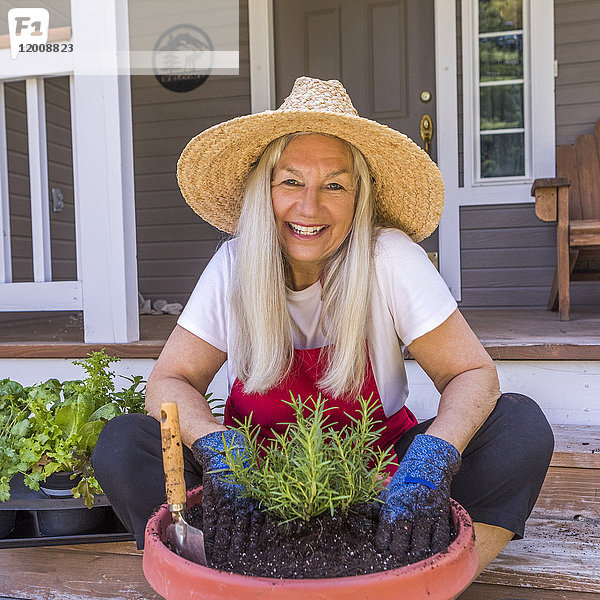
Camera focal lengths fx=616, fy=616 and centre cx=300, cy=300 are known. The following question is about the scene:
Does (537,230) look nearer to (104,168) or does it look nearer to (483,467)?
(104,168)

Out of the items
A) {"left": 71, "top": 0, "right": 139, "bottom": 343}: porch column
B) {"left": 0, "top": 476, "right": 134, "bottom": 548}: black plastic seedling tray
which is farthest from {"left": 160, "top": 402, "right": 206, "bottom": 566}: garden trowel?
{"left": 71, "top": 0, "right": 139, "bottom": 343}: porch column

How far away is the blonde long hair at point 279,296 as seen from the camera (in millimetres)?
1335

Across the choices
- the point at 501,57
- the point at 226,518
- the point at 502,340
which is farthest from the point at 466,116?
the point at 226,518

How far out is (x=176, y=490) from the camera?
2.40ft

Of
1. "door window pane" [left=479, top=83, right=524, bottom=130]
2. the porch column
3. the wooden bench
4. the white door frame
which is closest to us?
the porch column

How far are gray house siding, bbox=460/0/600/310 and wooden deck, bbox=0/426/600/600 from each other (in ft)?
6.82

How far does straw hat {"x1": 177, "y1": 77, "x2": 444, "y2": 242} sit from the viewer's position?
1.31 m

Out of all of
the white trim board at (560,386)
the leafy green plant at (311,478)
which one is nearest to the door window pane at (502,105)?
the white trim board at (560,386)

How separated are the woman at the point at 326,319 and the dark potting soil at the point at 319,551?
36 centimetres

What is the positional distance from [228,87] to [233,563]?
3894 mm

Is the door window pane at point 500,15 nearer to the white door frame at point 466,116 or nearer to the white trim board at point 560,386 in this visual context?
the white door frame at point 466,116

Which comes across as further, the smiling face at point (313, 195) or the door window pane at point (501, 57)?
the door window pane at point (501, 57)

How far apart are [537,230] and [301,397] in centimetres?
274

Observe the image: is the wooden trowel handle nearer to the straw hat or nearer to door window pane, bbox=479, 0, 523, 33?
the straw hat
